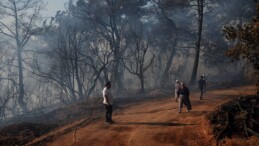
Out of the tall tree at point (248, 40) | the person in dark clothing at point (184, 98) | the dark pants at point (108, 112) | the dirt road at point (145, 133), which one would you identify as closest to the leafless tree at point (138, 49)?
the person in dark clothing at point (184, 98)

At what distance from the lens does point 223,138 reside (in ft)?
32.8

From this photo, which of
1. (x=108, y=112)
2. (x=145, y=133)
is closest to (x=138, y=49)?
(x=108, y=112)

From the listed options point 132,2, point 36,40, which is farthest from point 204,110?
point 36,40

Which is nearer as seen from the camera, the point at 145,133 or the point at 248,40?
the point at 145,133

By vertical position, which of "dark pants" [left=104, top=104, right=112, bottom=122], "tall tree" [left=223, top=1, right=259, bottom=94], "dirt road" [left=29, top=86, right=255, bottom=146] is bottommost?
"dirt road" [left=29, top=86, right=255, bottom=146]

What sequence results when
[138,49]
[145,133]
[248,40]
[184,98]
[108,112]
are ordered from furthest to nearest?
[138,49] < [184,98] < [108,112] < [248,40] < [145,133]

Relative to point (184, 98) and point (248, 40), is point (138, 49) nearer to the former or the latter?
point (184, 98)

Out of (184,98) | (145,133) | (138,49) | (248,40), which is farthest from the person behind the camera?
(138,49)

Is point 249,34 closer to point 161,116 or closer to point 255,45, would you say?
point 255,45

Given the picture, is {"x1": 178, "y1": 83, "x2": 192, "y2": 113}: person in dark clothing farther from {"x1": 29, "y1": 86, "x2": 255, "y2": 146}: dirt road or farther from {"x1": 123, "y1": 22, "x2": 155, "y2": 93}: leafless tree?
{"x1": 123, "y1": 22, "x2": 155, "y2": 93}: leafless tree

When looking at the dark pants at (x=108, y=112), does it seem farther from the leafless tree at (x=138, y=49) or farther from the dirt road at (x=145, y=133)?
the leafless tree at (x=138, y=49)

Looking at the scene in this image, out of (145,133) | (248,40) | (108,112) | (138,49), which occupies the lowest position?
(145,133)

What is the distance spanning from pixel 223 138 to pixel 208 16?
35.2 metres

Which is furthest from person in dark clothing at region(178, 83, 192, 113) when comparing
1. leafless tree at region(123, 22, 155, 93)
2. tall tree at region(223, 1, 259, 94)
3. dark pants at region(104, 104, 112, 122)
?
leafless tree at region(123, 22, 155, 93)
